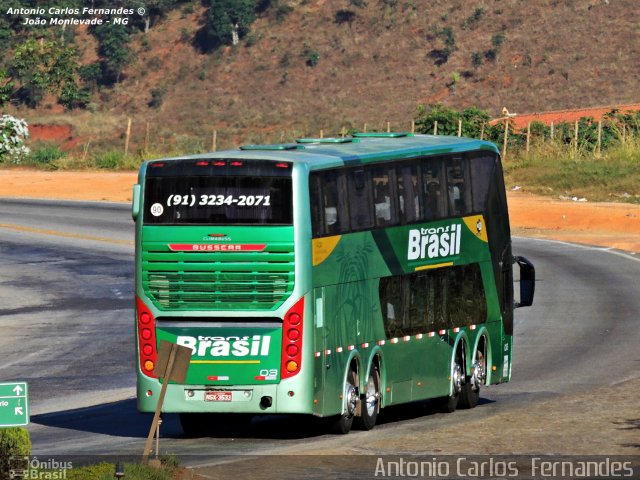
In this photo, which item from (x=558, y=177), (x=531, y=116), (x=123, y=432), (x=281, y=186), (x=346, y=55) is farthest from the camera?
(x=346, y=55)

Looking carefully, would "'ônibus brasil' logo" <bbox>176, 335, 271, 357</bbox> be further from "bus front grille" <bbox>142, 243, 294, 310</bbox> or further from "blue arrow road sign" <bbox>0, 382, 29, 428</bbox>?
"blue arrow road sign" <bbox>0, 382, 29, 428</bbox>

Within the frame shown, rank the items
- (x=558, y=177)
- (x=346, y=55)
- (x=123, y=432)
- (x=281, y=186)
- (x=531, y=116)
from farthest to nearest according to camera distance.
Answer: (x=346, y=55), (x=531, y=116), (x=558, y=177), (x=123, y=432), (x=281, y=186)

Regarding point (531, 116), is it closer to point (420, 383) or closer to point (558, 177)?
point (558, 177)

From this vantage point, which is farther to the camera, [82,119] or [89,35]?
[89,35]

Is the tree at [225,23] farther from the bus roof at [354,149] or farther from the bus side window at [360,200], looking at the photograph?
the bus side window at [360,200]

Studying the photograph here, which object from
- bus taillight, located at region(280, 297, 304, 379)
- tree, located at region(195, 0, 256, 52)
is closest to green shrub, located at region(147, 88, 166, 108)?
tree, located at region(195, 0, 256, 52)

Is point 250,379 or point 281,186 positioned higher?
point 281,186

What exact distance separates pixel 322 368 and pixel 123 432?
3.49m

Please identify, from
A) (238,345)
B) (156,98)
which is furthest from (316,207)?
(156,98)

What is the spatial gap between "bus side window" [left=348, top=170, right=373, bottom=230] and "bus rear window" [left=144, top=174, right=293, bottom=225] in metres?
1.48

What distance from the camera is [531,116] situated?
343 ft

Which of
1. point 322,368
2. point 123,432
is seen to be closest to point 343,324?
point 322,368

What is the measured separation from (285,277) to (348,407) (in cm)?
236

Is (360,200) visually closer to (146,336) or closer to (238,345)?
(238,345)
